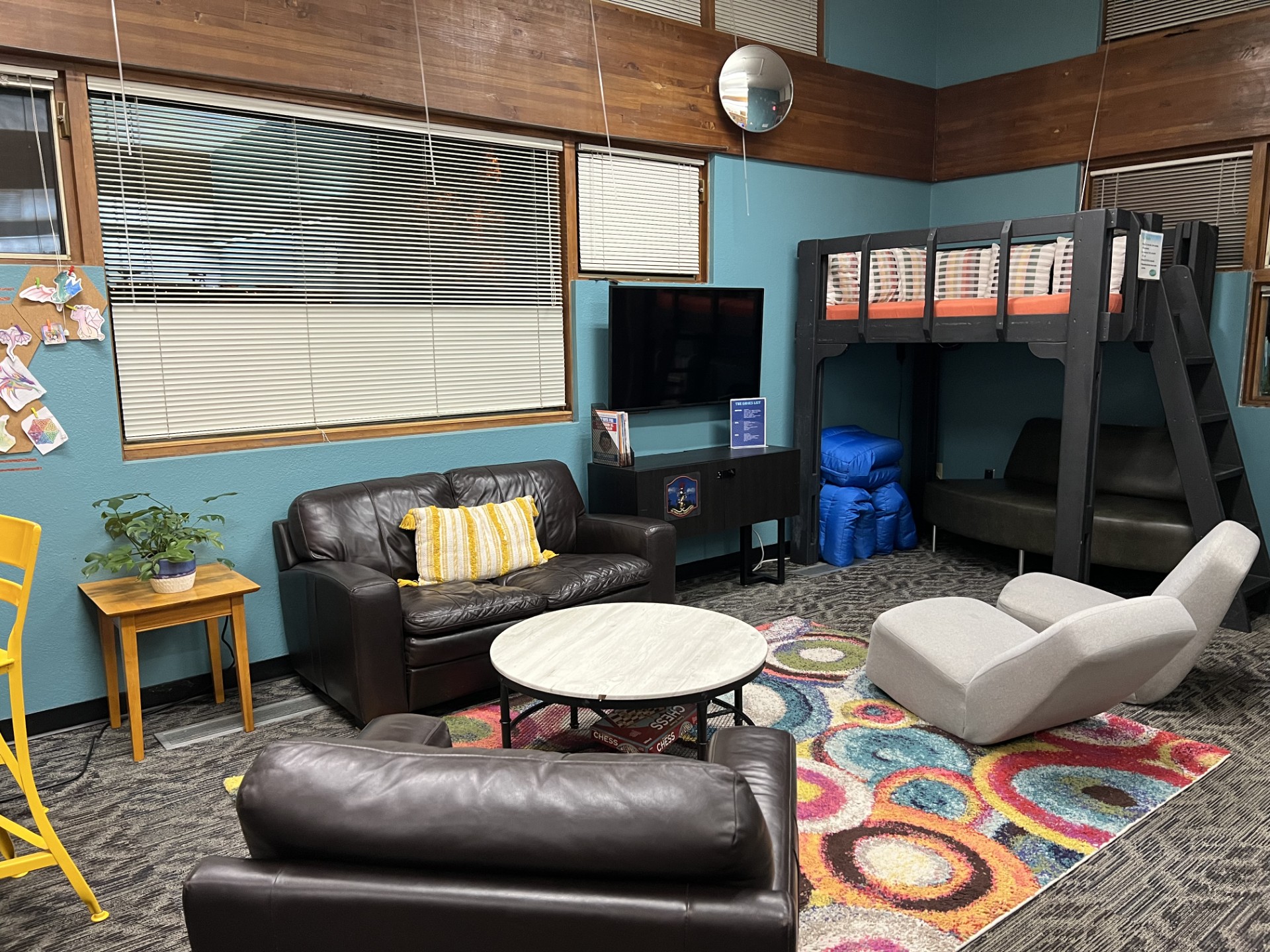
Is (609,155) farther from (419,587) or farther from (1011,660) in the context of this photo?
(1011,660)

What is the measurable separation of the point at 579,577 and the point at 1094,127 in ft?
14.4

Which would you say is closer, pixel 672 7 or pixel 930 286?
pixel 930 286

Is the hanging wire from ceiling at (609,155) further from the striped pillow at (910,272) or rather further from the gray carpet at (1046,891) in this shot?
the gray carpet at (1046,891)

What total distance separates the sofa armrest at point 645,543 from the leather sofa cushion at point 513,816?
9.13 ft

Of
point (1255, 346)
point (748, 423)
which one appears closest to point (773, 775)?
point (748, 423)

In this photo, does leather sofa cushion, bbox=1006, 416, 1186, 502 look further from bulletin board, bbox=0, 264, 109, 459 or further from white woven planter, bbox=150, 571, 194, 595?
bulletin board, bbox=0, 264, 109, 459

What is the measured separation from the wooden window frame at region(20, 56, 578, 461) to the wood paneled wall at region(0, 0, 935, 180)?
0.18 feet

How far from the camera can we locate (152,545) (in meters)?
3.34

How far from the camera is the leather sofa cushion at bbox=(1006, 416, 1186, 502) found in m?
5.21

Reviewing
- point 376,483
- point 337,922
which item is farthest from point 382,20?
point 337,922

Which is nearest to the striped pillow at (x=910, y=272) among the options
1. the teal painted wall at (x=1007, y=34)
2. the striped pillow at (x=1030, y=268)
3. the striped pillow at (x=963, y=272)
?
the striped pillow at (x=963, y=272)

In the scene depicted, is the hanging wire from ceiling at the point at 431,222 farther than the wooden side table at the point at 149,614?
Yes

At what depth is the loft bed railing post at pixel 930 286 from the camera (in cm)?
488

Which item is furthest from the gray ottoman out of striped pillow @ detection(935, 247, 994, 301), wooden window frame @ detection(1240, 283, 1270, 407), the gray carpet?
wooden window frame @ detection(1240, 283, 1270, 407)
